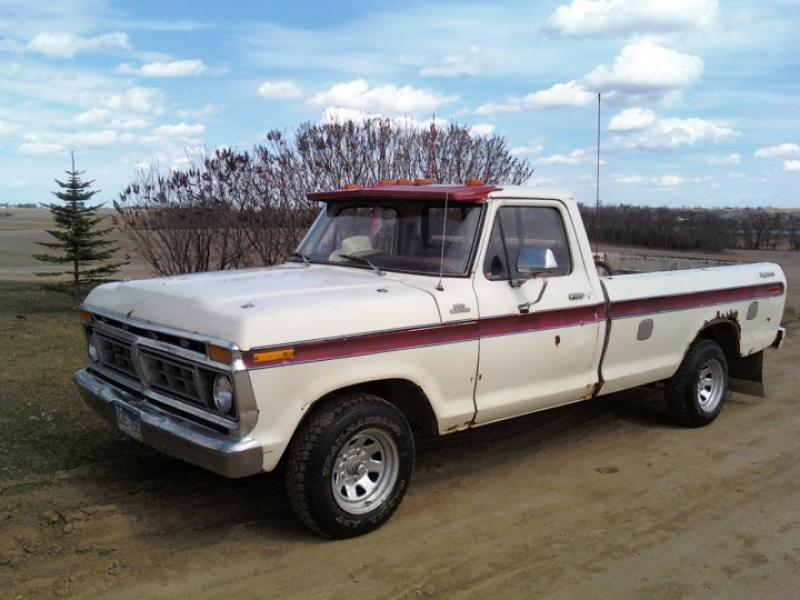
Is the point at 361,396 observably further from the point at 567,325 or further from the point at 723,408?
the point at 723,408

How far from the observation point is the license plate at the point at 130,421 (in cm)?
412

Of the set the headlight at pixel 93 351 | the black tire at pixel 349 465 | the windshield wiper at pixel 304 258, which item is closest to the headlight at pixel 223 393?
the black tire at pixel 349 465

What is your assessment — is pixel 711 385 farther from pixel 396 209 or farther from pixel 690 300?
pixel 396 209

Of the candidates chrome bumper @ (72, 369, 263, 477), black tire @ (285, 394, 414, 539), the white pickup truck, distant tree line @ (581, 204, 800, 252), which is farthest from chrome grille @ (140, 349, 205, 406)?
distant tree line @ (581, 204, 800, 252)

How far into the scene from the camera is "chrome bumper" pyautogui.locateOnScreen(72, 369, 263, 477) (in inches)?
144

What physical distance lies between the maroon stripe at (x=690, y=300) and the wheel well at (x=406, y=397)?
1725 millimetres

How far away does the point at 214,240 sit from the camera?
11.3 meters

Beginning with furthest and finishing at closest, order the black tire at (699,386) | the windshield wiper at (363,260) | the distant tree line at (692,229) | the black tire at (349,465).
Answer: the distant tree line at (692,229)
the black tire at (699,386)
the windshield wiper at (363,260)
the black tire at (349,465)

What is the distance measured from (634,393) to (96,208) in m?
8.10

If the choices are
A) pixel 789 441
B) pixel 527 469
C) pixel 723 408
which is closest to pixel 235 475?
pixel 527 469

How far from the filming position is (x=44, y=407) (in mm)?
6191

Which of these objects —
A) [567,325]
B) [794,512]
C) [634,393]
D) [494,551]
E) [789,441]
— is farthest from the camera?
[634,393]

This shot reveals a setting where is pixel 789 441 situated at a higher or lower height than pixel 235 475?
lower

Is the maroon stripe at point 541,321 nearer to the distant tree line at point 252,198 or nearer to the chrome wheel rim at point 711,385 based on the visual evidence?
the chrome wheel rim at point 711,385
